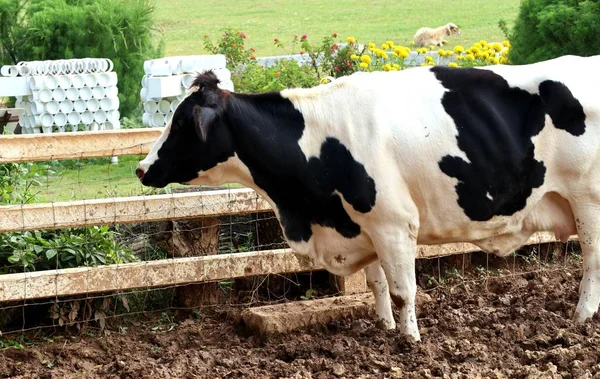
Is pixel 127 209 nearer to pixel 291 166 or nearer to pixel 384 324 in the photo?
pixel 291 166

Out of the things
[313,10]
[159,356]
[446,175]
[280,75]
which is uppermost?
[313,10]

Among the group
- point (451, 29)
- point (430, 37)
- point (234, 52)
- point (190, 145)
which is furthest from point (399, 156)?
point (451, 29)

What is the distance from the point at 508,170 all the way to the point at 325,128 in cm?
120

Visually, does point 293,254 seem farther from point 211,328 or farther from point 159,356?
point 159,356

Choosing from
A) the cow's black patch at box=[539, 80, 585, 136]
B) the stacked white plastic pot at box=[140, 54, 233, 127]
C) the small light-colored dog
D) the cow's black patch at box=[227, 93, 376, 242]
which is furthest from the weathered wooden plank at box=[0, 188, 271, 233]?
the small light-colored dog

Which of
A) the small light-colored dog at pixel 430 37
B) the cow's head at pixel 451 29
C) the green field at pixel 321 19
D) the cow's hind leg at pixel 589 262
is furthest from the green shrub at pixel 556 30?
the cow's head at pixel 451 29

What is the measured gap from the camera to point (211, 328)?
301 inches

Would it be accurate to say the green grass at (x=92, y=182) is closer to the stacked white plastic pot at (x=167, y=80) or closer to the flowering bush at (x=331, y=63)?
the stacked white plastic pot at (x=167, y=80)

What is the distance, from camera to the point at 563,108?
273 inches

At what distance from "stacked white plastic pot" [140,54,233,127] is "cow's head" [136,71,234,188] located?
19.1 ft

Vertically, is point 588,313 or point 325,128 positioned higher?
point 325,128

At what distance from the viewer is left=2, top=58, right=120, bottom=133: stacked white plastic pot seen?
13258 millimetres

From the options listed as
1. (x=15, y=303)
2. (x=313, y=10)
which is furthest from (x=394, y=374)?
(x=313, y=10)

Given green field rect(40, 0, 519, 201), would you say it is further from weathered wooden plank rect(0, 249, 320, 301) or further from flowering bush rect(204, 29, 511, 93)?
weathered wooden plank rect(0, 249, 320, 301)
